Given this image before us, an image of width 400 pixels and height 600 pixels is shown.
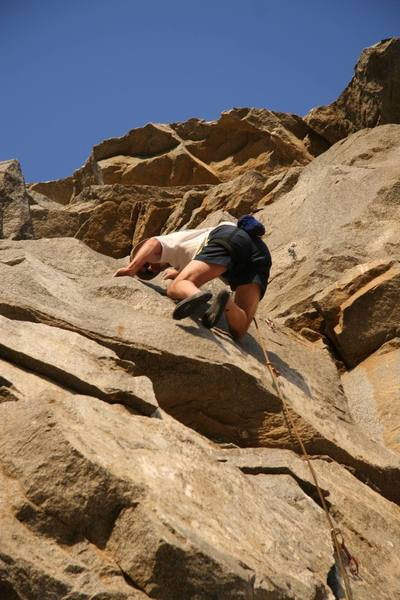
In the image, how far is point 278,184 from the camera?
43.7ft

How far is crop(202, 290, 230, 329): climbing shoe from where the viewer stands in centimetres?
707

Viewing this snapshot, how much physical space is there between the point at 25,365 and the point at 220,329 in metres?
2.41

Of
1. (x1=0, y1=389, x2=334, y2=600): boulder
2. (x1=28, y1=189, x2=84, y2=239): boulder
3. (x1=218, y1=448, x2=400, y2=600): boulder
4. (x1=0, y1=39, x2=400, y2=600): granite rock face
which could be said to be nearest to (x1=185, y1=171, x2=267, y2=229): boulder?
(x1=0, y1=39, x2=400, y2=600): granite rock face

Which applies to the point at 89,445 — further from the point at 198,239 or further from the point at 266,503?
the point at 198,239

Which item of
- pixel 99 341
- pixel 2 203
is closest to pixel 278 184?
pixel 2 203

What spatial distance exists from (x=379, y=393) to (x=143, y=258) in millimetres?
2546

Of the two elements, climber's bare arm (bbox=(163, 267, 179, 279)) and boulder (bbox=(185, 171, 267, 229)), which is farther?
boulder (bbox=(185, 171, 267, 229))

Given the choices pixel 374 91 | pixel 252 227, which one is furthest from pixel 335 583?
pixel 374 91

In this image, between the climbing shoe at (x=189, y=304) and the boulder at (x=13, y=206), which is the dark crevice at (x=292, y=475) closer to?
the climbing shoe at (x=189, y=304)

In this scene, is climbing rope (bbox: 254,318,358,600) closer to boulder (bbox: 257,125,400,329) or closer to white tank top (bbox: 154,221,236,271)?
white tank top (bbox: 154,221,236,271)

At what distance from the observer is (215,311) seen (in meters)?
7.10

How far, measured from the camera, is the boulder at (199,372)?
637cm

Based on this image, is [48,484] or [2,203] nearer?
[48,484]

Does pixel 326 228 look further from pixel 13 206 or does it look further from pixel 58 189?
pixel 58 189
